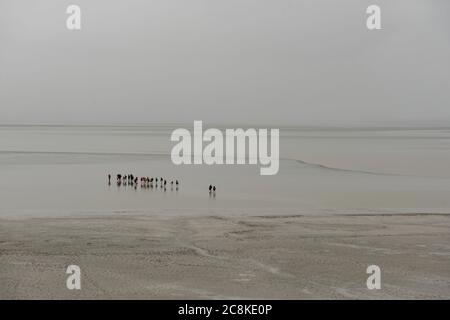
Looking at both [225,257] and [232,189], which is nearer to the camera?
[225,257]

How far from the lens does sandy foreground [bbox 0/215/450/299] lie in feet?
48.8

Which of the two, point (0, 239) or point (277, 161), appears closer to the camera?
point (0, 239)

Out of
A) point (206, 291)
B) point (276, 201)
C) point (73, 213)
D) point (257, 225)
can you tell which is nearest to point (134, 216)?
point (73, 213)

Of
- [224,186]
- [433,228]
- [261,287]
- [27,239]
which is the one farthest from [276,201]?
[261,287]

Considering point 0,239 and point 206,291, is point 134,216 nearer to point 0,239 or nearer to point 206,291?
point 0,239

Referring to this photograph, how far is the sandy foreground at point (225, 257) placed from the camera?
14883 mm

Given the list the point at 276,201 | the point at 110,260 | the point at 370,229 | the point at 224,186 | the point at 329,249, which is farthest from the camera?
the point at 224,186

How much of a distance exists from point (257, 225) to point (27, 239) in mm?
7876

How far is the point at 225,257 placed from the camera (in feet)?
59.3

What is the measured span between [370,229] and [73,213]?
11.6m

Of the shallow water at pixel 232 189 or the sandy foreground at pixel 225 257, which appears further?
the shallow water at pixel 232 189

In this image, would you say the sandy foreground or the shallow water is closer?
the sandy foreground
